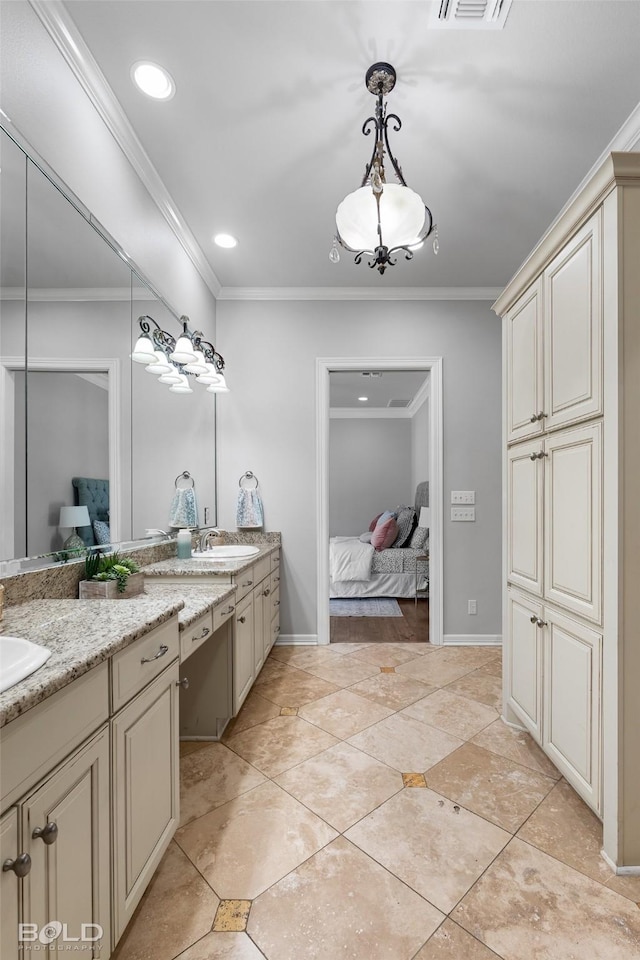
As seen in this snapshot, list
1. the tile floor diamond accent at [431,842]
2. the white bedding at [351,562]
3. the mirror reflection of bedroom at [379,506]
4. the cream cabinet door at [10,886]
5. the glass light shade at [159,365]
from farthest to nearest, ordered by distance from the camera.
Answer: the white bedding at [351,562] < the mirror reflection of bedroom at [379,506] < the glass light shade at [159,365] < the tile floor diamond accent at [431,842] < the cream cabinet door at [10,886]

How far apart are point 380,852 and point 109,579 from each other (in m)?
1.32

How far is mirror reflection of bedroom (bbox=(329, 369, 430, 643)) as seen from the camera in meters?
4.34

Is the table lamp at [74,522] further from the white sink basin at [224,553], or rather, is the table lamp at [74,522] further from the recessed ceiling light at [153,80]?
the recessed ceiling light at [153,80]

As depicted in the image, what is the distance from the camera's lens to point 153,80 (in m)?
1.73

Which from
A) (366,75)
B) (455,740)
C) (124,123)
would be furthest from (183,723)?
(366,75)

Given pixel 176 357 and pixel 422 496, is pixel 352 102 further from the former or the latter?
pixel 422 496

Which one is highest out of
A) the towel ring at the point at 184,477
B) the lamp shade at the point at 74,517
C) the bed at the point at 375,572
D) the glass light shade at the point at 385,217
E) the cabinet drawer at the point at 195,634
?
the glass light shade at the point at 385,217

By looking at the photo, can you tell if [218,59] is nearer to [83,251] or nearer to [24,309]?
[83,251]

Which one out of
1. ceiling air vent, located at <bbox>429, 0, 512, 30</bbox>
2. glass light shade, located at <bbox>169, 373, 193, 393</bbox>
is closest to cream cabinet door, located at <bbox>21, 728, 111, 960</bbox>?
glass light shade, located at <bbox>169, 373, 193, 393</bbox>

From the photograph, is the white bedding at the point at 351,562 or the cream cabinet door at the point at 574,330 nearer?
the cream cabinet door at the point at 574,330

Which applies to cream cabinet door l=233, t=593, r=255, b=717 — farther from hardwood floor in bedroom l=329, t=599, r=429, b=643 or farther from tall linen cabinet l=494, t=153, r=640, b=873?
tall linen cabinet l=494, t=153, r=640, b=873

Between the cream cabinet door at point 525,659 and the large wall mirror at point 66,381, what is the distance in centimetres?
189

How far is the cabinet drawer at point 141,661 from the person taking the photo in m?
1.02

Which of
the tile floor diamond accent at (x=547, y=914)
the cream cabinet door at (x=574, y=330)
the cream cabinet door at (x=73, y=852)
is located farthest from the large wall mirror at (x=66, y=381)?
the cream cabinet door at (x=574, y=330)
